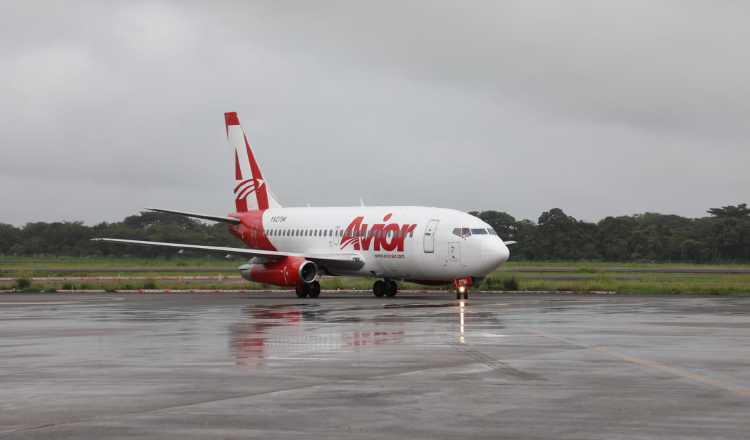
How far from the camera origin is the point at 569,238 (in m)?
128

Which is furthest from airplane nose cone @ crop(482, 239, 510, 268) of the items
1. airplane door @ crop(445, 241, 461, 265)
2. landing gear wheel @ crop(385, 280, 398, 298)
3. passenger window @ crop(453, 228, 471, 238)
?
landing gear wheel @ crop(385, 280, 398, 298)

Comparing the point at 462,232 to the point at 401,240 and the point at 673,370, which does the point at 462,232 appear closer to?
the point at 401,240

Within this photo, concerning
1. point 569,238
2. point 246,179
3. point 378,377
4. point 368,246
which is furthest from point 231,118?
point 569,238

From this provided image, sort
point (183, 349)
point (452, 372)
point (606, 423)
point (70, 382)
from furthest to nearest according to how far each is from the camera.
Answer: point (183, 349) → point (452, 372) → point (70, 382) → point (606, 423)

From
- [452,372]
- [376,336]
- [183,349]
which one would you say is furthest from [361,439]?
[376,336]

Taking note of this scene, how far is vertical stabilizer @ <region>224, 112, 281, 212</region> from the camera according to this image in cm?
5553

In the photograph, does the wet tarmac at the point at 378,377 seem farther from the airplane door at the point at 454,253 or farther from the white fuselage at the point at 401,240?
the airplane door at the point at 454,253

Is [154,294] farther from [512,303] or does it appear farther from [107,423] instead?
[107,423]

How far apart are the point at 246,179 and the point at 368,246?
12027 millimetres

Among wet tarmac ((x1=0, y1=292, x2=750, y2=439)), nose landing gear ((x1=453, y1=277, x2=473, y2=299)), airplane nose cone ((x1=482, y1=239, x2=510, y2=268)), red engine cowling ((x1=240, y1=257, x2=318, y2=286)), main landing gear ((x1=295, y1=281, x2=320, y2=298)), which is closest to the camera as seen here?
wet tarmac ((x1=0, y1=292, x2=750, y2=439))

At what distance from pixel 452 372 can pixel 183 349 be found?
605 centimetres

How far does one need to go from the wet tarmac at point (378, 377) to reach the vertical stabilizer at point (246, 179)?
87.4 ft

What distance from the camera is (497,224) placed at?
143750 mm

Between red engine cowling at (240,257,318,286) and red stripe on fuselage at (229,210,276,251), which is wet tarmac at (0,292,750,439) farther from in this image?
red stripe on fuselage at (229,210,276,251)
